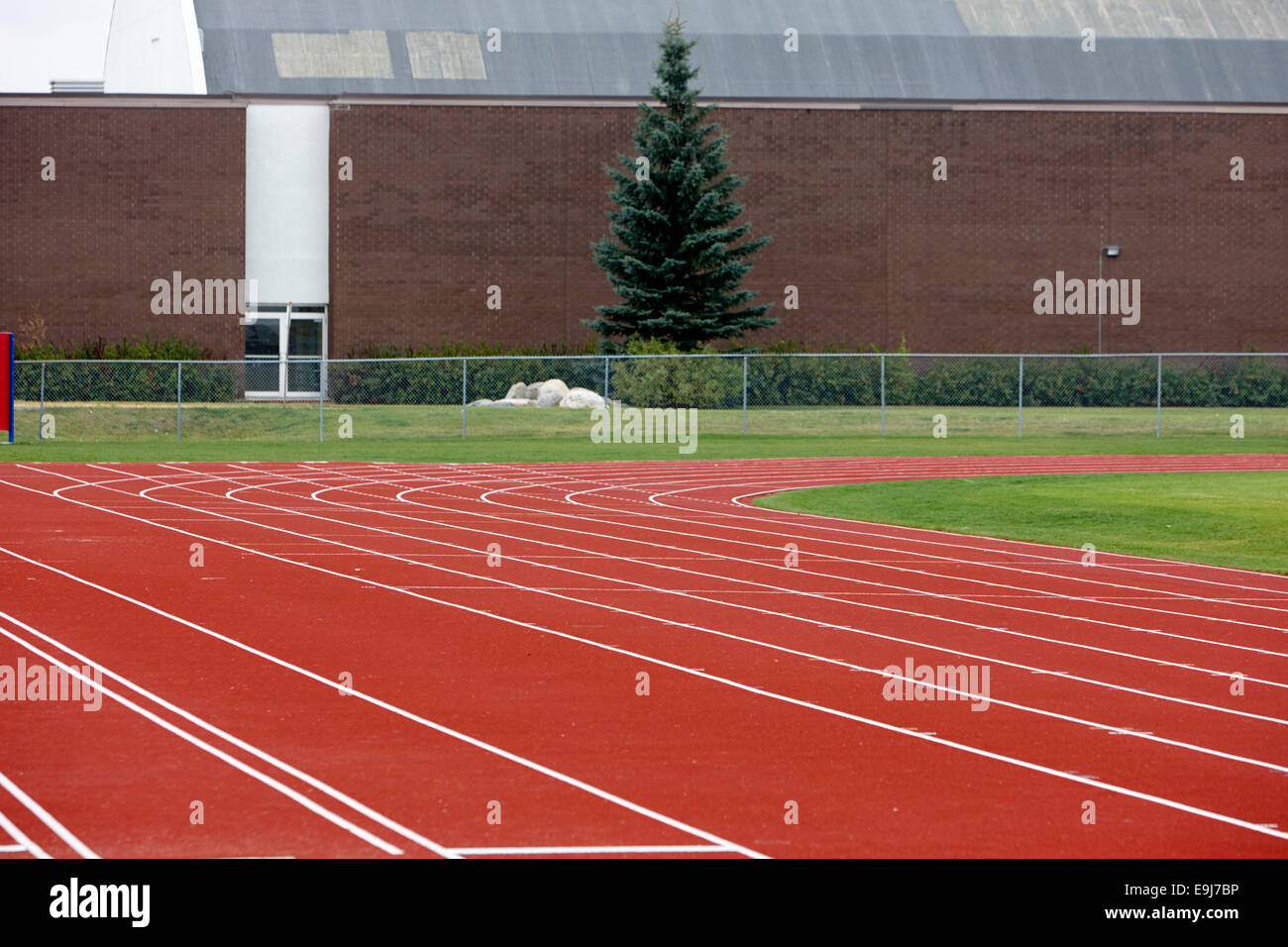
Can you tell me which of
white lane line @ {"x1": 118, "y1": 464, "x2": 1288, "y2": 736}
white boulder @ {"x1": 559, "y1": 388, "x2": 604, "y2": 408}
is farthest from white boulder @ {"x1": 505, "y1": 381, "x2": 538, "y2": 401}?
white lane line @ {"x1": 118, "y1": 464, "x2": 1288, "y2": 736}

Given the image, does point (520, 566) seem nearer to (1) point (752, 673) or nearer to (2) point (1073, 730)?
(1) point (752, 673)

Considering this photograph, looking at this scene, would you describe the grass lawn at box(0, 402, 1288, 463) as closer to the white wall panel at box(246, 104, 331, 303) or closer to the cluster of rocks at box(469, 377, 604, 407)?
the cluster of rocks at box(469, 377, 604, 407)

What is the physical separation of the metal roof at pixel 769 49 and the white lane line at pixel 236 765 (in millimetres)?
38402

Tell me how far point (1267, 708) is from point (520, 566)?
6805 millimetres

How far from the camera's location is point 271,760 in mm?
6785

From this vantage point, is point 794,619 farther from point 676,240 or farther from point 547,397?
point 676,240

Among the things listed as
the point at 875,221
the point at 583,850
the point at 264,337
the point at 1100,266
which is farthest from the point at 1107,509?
the point at 264,337

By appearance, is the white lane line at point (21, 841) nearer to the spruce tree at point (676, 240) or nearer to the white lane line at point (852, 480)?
the white lane line at point (852, 480)

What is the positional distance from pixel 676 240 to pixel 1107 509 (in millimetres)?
22719

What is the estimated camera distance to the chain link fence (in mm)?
33469

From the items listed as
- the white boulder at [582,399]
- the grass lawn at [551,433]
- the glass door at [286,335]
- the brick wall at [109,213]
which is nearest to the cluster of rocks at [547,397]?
the white boulder at [582,399]

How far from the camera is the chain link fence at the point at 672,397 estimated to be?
33469 millimetres

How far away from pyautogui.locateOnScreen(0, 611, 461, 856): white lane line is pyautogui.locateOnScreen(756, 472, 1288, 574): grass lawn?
9.38 metres
